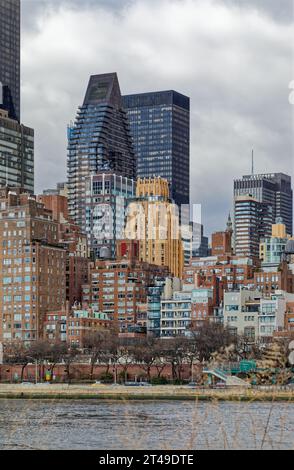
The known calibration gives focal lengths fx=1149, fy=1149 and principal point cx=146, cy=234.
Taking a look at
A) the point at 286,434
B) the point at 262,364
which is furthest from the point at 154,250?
the point at 262,364

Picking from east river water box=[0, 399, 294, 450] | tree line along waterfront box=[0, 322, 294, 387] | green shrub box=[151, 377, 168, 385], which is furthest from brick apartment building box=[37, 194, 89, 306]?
east river water box=[0, 399, 294, 450]

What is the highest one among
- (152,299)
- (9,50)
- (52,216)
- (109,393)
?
(9,50)

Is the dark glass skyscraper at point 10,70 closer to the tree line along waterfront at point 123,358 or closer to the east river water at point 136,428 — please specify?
the tree line along waterfront at point 123,358

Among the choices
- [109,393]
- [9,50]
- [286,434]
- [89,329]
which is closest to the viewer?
[286,434]

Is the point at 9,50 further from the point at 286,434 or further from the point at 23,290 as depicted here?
the point at 286,434

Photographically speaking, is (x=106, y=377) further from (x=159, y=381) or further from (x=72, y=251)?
(x=72, y=251)

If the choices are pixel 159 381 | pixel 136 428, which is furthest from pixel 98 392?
pixel 136 428

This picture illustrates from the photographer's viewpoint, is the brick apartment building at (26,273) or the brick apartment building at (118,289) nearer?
the brick apartment building at (26,273)

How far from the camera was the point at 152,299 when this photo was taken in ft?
436

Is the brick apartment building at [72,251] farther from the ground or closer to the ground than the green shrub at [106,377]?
farther from the ground

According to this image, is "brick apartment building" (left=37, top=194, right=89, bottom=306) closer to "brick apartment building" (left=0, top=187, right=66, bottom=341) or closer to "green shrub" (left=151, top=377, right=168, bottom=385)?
"brick apartment building" (left=0, top=187, right=66, bottom=341)

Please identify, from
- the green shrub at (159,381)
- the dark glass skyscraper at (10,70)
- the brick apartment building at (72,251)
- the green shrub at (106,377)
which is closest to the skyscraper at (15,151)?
the dark glass skyscraper at (10,70)
